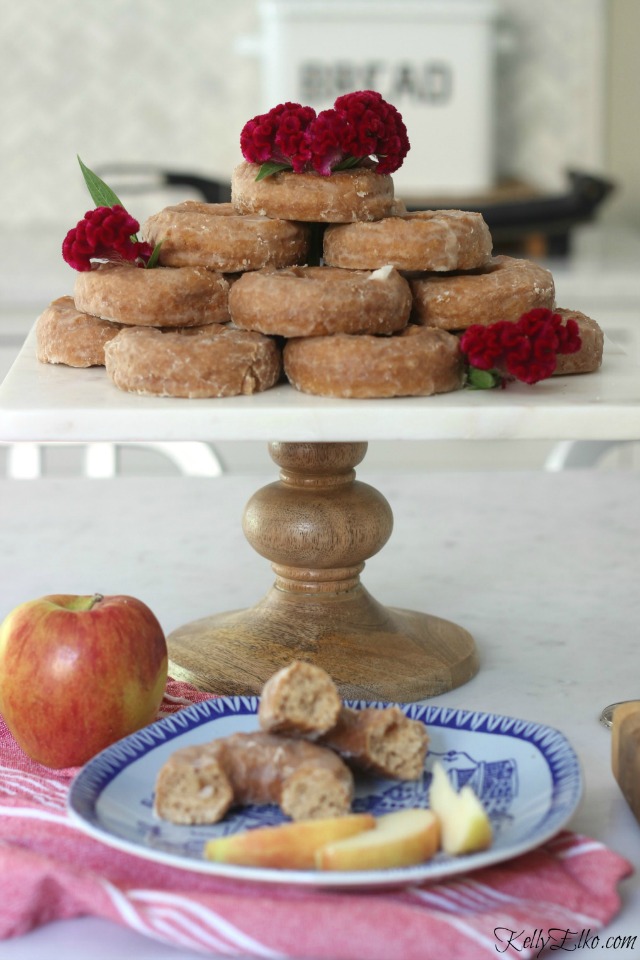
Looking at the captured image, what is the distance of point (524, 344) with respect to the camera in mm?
875

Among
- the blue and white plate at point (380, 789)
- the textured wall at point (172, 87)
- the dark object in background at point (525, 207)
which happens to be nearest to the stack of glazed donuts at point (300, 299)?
the blue and white plate at point (380, 789)

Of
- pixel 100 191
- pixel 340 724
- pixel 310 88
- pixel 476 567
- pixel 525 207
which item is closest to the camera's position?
pixel 340 724

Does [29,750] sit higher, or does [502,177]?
[502,177]

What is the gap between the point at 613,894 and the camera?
0.70 meters

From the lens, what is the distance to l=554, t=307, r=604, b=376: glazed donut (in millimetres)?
958

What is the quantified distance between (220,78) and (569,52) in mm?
817

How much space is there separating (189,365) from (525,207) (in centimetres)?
178

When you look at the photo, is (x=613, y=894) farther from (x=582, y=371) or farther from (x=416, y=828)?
(x=582, y=371)

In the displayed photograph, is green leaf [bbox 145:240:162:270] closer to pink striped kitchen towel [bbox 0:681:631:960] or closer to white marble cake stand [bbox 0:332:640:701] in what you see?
white marble cake stand [bbox 0:332:640:701]

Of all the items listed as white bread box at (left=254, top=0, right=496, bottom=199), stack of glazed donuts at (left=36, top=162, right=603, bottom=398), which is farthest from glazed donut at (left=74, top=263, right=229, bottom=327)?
white bread box at (left=254, top=0, right=496, bottom=199)

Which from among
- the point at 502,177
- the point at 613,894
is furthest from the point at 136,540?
the point at 502,177

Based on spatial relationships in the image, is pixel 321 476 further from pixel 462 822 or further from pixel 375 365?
pixel 462 822

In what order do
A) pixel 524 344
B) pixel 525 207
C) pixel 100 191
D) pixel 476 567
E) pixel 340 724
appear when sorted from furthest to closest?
pixel 525 207, pixel 476 567, pixel 100 191, pixel 524 344, pixel 340 724

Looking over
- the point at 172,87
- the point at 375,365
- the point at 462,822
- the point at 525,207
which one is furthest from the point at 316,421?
the point at 172,87
